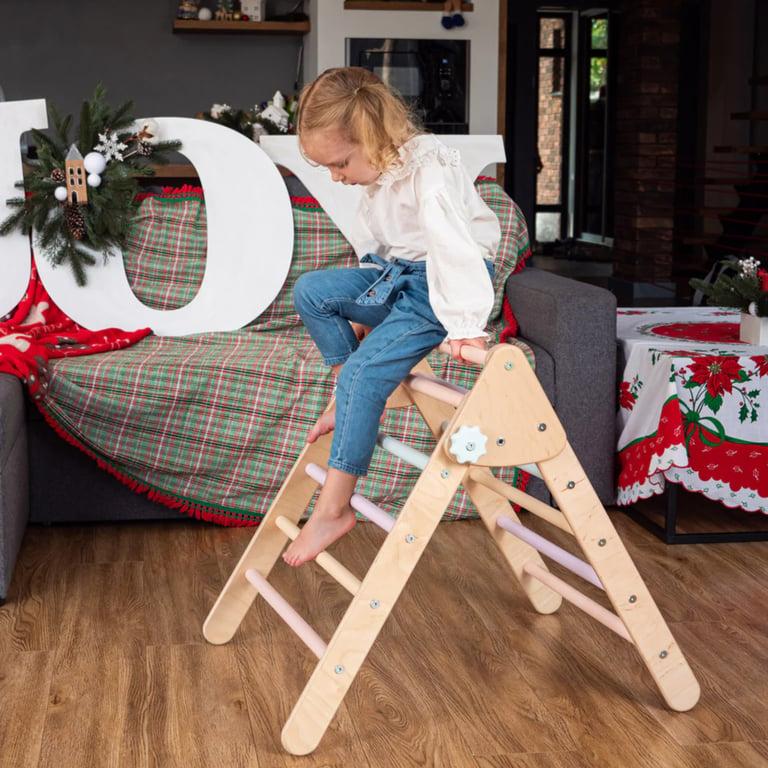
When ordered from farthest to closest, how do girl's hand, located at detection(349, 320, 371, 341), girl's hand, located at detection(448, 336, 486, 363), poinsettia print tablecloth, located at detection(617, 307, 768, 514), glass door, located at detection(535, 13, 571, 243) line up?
glass door, located at detection(535, 13, 571, 243), poinsettia print tablecloth, located at detection(617, 307, 768, 514), girl's hand, located at detection(349, 320, 371, 341), girl's hand, located at detection(448, 336, 486, 363)

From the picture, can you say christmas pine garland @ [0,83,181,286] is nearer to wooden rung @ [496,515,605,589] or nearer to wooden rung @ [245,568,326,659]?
wooden rung @ [245,568,326,659]

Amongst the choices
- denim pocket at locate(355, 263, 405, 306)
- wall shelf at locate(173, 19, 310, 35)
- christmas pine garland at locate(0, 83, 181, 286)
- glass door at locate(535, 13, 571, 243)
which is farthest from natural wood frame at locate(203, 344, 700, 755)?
glass door at locate(535, 13, 571, 243)

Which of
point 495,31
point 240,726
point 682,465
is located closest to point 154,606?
point 240,726

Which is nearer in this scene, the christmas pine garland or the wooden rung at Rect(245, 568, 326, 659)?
the wooden rung at Rect(245, 568, 326, 659)

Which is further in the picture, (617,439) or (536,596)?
(617,439)

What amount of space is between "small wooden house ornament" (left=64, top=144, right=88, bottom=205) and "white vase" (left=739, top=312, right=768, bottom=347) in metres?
1.86

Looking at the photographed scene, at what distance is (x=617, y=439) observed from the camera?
9.34ft

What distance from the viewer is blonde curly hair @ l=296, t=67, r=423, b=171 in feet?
5.87

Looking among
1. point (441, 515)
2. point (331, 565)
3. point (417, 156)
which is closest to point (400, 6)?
point (417, 156)

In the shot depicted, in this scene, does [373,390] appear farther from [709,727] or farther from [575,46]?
[575,46]

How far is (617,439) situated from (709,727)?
1176 mm

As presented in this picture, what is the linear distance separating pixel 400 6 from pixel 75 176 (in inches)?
113

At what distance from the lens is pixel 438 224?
176 centimetres

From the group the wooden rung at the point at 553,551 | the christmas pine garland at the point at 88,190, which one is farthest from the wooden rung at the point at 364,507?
the christmas pine garland at the point at 88,190
